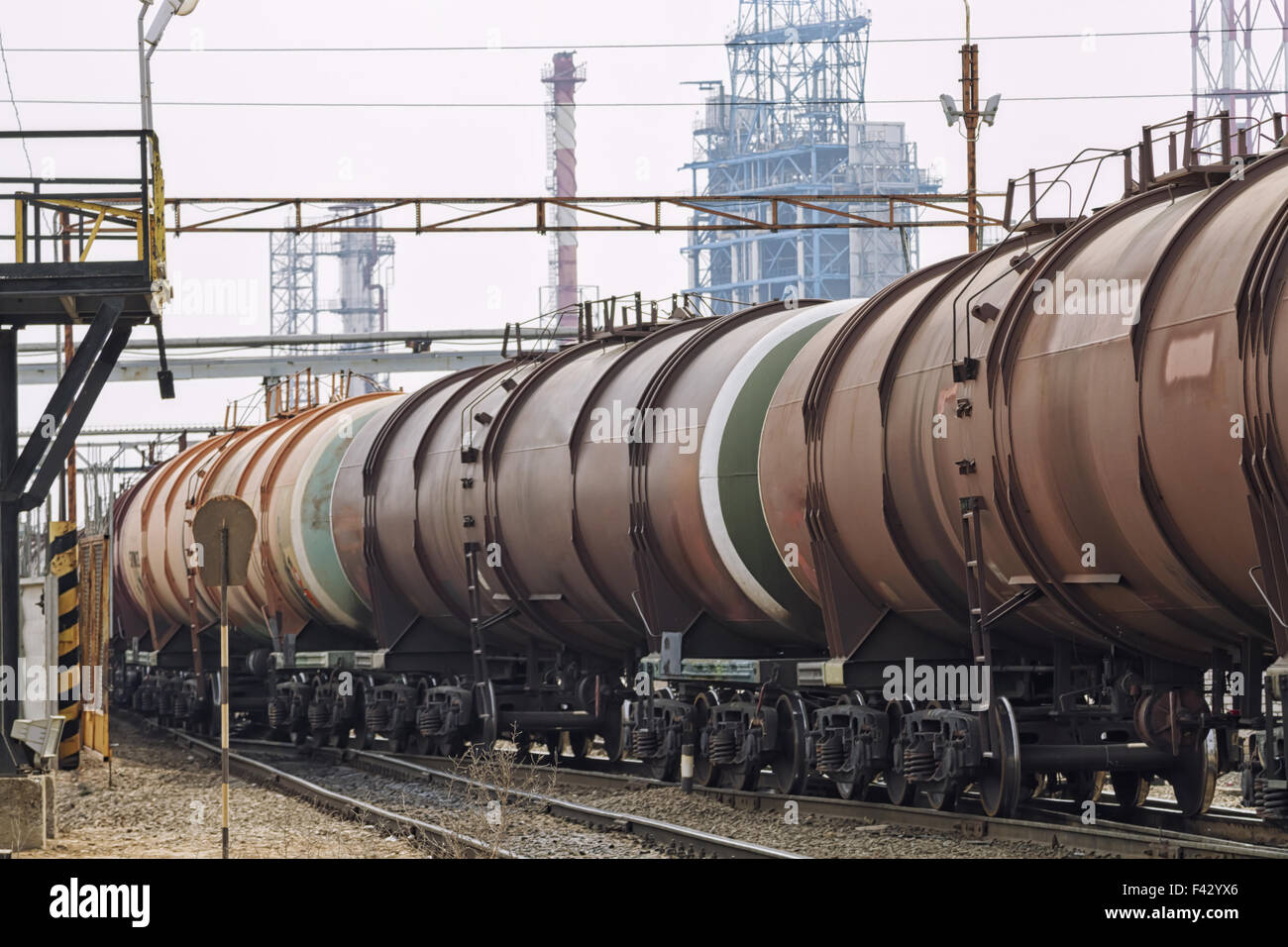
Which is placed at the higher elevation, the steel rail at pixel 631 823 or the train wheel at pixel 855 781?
the train wheel at pixel 855 781

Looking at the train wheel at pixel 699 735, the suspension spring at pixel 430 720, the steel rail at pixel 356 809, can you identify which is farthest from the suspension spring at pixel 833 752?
the suspension spring at pixel 430 720

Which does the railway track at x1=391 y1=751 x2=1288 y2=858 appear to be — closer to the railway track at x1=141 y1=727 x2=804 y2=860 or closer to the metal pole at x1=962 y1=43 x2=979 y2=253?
the railway track at x1=141 y1=727 x2=804 y2=860

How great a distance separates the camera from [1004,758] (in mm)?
11305

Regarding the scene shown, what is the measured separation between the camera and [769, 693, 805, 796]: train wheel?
1383 cm

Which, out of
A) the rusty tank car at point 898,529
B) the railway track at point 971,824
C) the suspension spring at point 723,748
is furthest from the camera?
the suspension spring at point 723,748

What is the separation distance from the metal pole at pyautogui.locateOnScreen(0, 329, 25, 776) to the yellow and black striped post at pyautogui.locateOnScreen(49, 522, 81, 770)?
56.3 inches

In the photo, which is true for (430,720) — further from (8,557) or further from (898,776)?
(898,776)

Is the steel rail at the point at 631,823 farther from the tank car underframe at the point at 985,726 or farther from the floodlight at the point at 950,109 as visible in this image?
the floodlight at the point at 950,109

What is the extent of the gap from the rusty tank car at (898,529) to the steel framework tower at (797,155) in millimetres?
94978

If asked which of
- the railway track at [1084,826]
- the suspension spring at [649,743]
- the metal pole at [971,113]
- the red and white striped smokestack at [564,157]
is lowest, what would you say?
the railway track at [1084,826]

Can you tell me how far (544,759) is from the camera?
19219 mm

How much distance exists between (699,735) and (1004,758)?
4579 mm

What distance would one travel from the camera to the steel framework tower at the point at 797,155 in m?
117
